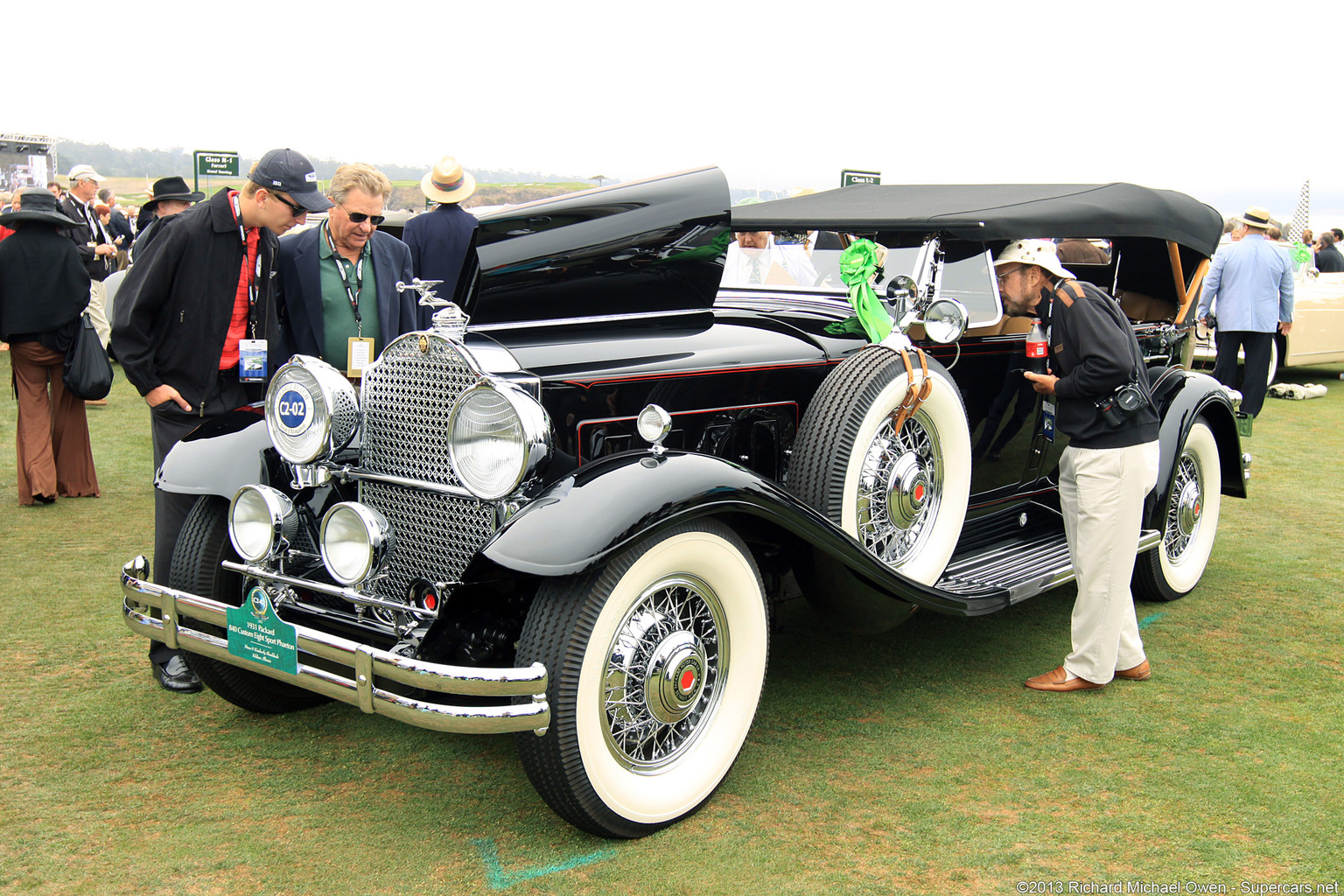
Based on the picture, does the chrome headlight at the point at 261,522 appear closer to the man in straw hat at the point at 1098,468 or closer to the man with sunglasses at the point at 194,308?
the man with sunglasses at the point at 194,308

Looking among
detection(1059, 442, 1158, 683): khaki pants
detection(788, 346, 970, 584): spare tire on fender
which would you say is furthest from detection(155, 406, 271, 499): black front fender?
detection(1059, 442, 1158, 683): khaki pants

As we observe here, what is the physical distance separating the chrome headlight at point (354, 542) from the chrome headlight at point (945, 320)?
7.01 feet

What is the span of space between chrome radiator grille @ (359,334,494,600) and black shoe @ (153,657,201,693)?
1142mm

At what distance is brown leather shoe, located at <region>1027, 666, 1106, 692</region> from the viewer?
12.9 ft

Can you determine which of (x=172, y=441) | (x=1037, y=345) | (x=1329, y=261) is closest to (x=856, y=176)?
(x=1329, y=261)

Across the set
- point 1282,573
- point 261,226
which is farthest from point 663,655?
point 1282,573

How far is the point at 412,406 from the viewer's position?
3.07 m

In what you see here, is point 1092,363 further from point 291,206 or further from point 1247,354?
point 1247,354

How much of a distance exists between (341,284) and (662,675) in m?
2.26

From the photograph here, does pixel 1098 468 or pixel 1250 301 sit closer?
pixel 1098 468

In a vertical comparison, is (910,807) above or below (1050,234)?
below

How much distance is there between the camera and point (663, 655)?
113 inches

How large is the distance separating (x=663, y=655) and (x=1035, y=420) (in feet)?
8.63

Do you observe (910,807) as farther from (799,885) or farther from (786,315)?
(786,315)
